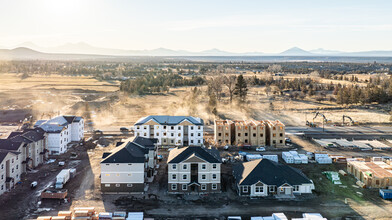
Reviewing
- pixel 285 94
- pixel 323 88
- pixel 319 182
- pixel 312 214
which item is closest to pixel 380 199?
pixel 319 182

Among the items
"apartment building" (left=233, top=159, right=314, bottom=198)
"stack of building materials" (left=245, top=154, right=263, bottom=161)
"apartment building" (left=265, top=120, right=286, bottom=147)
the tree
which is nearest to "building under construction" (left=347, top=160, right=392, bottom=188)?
"apartment building" (left=233, top=159, right=314, bottom=198)

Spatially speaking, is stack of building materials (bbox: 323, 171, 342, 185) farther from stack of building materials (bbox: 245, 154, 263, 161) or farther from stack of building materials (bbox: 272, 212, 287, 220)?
stack of building materials (bbox: 272, 212, 287, 220)

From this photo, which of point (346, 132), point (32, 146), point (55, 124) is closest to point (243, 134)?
point (346, 132)

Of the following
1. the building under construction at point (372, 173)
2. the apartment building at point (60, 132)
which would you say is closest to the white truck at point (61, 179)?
the apartment building at point (60, 132)

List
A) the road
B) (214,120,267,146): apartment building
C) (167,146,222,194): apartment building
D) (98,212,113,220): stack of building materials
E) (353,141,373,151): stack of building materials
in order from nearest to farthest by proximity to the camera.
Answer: (98,212,113,220): stack of building materials → (167,146,222,194): apartment building → (353,141,373,151): stack of building materials → (214,120,267,146): apartment building → the road

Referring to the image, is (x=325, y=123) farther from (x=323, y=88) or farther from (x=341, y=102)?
(x=323, y=88)
